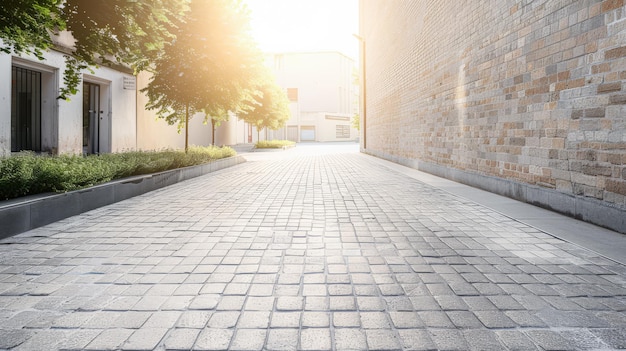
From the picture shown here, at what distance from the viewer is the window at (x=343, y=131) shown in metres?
77.8

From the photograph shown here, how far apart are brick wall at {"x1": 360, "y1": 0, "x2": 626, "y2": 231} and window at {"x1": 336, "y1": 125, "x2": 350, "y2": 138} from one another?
206 feet

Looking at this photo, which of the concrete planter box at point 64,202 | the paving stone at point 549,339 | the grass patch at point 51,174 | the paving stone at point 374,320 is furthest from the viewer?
the grass patch at point 51,174

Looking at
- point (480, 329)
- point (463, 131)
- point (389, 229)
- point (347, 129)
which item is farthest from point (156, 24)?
point (347, 129)

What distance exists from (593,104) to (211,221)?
5.54 meters

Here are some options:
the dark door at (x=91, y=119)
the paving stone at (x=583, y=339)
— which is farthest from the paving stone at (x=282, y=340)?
the dark door at (x=91, y=119)

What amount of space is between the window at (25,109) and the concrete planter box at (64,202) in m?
4.84

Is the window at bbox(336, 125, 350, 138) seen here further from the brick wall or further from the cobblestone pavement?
the cobblestone pavement

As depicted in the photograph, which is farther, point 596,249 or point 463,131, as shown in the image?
point 463,131

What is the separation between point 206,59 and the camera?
1313 cm

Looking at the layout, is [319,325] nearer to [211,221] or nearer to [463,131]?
[211,221]

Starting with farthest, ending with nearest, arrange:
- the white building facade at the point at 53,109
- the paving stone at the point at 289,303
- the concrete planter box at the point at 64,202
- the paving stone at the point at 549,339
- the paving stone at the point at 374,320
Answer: the white building facade at the point at 53,109
the concrete planter box at the point at 64,202
the paving stone at the point at 289,303
the paving stone at the point at 374,320
the paving stone at the point at 549,339

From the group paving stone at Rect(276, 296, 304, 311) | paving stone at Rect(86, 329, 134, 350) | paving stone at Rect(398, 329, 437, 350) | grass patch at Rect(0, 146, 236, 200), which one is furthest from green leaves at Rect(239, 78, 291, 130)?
paving stone at Rect(398, 329, 437, 350)

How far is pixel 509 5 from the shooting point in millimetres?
8016

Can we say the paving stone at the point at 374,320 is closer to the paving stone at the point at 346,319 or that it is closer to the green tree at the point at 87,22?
the paving stone at the point at 346,319
